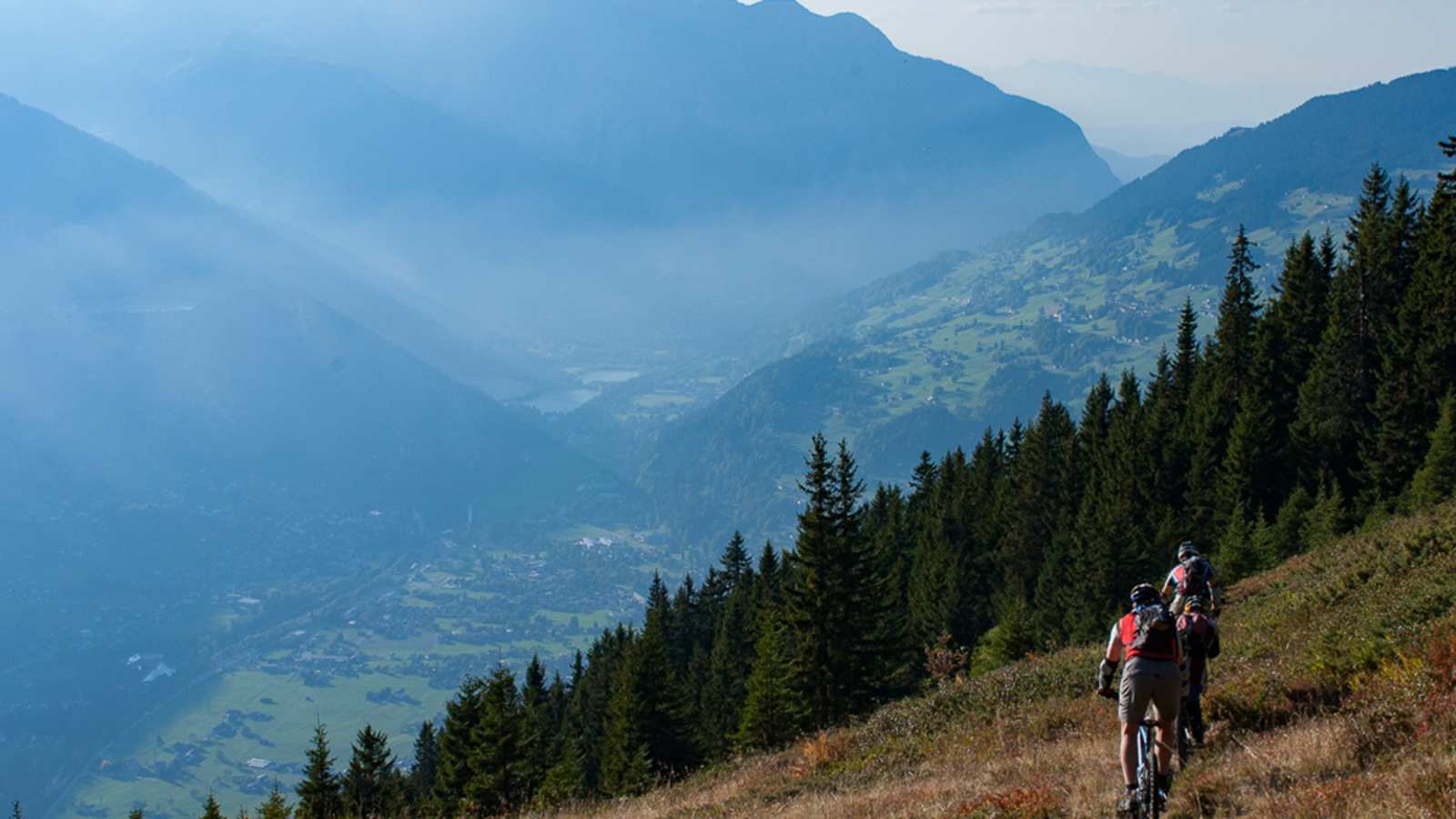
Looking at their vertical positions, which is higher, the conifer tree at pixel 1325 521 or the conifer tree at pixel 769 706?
the conifer tree at pixel 1325 521

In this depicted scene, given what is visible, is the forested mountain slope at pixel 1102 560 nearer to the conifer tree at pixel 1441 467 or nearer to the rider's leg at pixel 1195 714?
the conifer tree at pixel 1441 467

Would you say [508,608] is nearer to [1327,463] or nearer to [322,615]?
[322,615]

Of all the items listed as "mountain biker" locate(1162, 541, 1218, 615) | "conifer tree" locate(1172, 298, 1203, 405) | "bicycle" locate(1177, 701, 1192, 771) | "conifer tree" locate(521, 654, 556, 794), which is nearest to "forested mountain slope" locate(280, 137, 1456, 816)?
"conifer tree" locate(1172, 298, 1203, 405)

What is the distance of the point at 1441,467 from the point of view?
3441 cm

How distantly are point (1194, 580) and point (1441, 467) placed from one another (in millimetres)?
32338

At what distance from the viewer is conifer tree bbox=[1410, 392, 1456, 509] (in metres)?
33.8

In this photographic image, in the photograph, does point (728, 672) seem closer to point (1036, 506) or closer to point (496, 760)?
point (1036, 506)

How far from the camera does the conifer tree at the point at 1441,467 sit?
111ft

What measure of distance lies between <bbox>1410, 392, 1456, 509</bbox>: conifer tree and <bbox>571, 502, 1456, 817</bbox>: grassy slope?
15714 mm

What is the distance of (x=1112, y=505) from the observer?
165ft

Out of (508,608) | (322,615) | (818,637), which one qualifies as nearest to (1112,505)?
(818,637)

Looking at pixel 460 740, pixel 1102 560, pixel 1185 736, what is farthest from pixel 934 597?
pixel 1185 736

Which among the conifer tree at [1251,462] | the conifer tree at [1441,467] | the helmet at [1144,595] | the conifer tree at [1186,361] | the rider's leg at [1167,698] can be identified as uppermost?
the conifer tree at [1186,361]

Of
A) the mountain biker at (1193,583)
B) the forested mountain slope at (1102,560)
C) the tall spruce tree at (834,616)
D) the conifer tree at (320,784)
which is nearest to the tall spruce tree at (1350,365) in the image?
the forested mountain slope at (1102,560)
